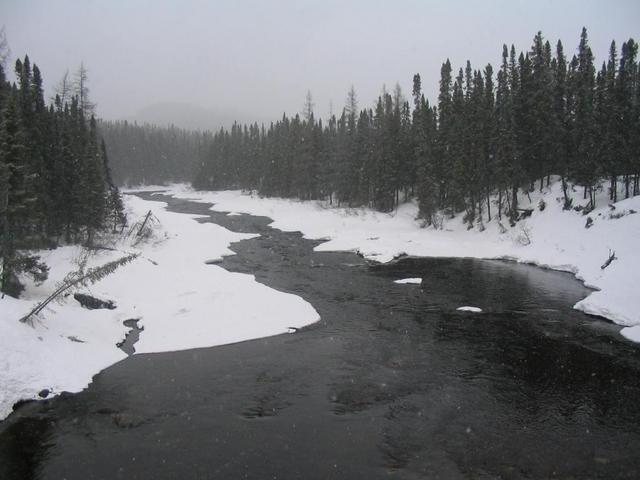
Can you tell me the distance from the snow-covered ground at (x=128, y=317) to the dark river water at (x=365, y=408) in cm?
87

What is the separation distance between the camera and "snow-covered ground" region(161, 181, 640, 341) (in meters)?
23.9

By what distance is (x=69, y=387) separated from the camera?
13812 mm

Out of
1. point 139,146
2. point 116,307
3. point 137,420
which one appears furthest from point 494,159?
point 139,146

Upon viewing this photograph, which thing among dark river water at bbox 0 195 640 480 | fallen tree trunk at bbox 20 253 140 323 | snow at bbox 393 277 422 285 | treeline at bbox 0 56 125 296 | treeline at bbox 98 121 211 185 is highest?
treeline at bbox 98 121 211 185

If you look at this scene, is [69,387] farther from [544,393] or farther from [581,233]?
[581,233]

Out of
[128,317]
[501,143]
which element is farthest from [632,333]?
[501,143]

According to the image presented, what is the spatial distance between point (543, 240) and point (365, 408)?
31.5m

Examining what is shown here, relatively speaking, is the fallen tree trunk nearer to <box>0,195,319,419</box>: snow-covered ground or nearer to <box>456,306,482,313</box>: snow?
<box>0,195,319,419</box>: snow-covered ground

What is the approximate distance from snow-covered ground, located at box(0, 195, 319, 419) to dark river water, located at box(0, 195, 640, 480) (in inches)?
34.3

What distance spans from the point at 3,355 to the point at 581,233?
1515 inches

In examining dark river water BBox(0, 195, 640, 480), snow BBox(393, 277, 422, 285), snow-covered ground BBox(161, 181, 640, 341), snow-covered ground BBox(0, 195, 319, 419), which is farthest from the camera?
snow BBox(393, 277, 422, 285)

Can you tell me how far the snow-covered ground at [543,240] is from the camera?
78.4 ft

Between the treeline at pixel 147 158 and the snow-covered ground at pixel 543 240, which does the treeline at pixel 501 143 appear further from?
the treeline at pixel 147 158

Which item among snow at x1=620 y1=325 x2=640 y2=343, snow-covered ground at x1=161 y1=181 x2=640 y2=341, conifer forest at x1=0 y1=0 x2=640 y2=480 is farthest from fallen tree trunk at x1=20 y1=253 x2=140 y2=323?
snow at x1=620 y1=325 x2=640 y2=343
